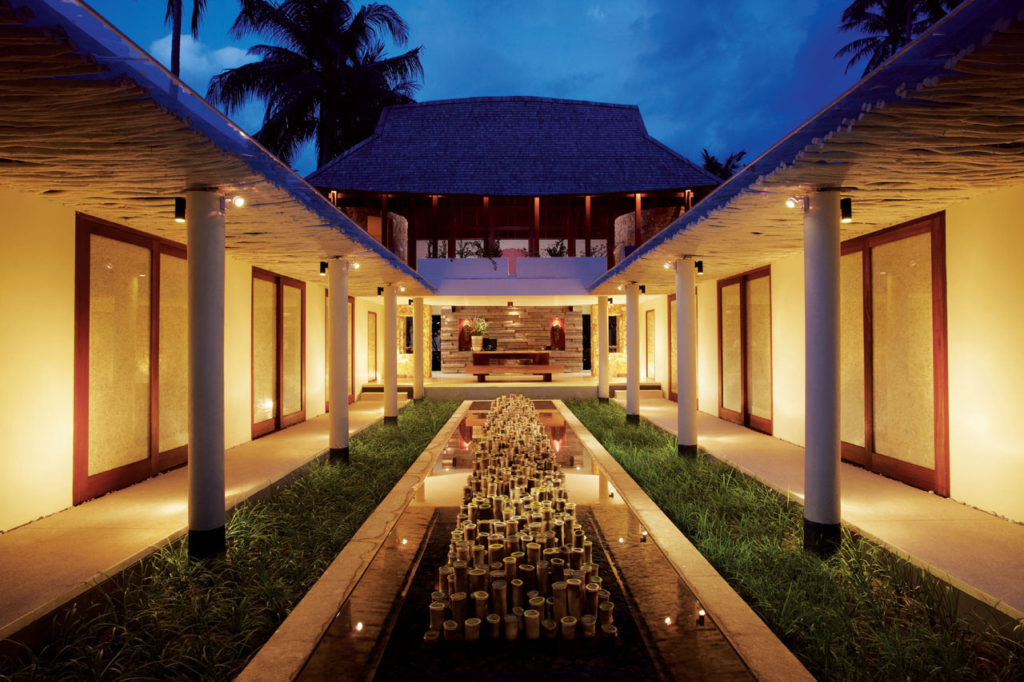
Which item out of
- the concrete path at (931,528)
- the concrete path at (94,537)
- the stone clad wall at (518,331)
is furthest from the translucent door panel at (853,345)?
the stone clad wall at (518,331)

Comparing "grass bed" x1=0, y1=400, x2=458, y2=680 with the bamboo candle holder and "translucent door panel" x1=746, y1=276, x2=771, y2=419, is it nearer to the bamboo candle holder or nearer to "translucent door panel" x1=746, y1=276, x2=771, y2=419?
the bamboo candle holder

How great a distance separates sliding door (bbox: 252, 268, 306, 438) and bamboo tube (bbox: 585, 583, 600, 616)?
6.96m

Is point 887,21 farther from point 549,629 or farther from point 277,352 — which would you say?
point 549,629

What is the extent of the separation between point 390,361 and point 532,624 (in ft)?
26.4

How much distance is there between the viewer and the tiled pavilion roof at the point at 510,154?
697 inches

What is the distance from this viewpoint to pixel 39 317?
482 centimetres

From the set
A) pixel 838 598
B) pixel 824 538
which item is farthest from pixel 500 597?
pixel 824 538

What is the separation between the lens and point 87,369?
5336 millimetres

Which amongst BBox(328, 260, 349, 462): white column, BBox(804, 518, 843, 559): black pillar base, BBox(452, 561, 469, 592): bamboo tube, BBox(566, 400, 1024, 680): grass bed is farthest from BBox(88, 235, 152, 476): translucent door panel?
BBox(804, 518, 843, 559): black pillar base

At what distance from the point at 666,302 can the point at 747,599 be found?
1171 cm

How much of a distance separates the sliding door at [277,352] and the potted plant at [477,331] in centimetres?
1045

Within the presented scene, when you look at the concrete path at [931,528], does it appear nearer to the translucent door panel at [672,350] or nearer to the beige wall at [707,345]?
the beige wall at [707,345]

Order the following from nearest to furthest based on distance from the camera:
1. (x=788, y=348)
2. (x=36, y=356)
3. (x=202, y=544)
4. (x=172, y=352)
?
(x=202, y=544) < (x=36, y=356) < (x=172, y=352) < (x=788, y=348)

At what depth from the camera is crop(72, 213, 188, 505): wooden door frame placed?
5.20 metres
